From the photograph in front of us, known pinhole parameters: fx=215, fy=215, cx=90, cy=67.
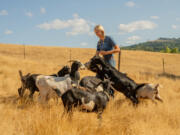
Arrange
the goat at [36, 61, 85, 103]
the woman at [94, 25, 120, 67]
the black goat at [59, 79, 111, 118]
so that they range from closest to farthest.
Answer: the black goat at [59, 79, 111, 118]
the goat at [36, 61, 85, 103]
the woman at [94, 25, 120, 67]

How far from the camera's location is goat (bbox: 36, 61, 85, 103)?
13.6 ft

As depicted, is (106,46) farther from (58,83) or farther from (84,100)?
(84,100)

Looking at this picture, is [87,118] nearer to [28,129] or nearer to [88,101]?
[88,101]

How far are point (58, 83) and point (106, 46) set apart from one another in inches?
59.3

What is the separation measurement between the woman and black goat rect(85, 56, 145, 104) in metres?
0.29

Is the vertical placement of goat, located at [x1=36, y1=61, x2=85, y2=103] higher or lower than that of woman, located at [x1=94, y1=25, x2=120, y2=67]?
lower

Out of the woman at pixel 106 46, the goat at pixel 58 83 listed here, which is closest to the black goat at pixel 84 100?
the goat at pixel 58 83

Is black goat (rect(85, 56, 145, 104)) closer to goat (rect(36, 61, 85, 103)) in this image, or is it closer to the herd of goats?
the herd of goats

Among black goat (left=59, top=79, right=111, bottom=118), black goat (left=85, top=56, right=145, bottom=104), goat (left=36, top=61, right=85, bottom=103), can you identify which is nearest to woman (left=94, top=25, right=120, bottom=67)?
black goat (left=85, top=56, right=145, bottom=104)

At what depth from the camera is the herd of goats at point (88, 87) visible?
3.38m

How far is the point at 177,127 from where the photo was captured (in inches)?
158

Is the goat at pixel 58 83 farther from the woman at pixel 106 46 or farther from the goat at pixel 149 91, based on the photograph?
the goat at pixel 149 91

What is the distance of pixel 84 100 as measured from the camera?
335 cm

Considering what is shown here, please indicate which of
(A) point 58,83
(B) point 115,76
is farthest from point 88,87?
(A) point 58,83
